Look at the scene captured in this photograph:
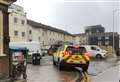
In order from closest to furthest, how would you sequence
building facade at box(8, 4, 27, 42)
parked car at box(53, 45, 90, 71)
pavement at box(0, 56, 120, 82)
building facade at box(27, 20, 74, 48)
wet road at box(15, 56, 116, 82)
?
wet road at box(15, 56, 116, 82), pavement at box(0, 56, 120, 82), parked car at box(53, 45, 90, 71), building facade at box(8, 4, 27, 42), building facade at box(27, 20, 74, 48)

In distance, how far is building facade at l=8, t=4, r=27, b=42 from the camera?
230ft

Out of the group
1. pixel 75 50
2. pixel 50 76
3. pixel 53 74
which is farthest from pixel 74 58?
pixel 50 76

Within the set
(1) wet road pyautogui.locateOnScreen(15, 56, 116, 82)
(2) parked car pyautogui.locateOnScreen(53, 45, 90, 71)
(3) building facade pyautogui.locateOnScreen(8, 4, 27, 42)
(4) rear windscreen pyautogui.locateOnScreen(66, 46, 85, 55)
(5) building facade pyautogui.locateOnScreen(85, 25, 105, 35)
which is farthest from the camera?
(5) building facade pyautogui.locateOnScreen(85, 25, 105, 35)

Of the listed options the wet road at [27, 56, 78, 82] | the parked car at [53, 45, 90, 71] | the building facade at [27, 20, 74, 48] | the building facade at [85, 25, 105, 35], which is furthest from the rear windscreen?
the building facade at [85, 25, 105, 35]

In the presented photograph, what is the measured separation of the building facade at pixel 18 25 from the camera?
70250 millimetres

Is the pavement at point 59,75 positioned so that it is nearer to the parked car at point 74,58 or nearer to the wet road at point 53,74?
the wet road at point 53,74

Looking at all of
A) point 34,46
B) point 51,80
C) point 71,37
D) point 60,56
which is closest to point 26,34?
point 34,46

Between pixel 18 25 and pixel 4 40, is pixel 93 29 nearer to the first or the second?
pixel 18 25

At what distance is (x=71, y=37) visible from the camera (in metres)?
119

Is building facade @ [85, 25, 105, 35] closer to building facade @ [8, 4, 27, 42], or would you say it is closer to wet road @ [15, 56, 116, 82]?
building facade @ [8, 4, 27, 42]

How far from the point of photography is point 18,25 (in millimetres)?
73188

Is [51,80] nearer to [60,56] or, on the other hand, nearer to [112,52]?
[60,56]

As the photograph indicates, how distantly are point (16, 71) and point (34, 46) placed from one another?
24981 mm

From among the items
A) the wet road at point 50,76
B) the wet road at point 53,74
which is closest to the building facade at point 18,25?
the wet road at point 53,74
